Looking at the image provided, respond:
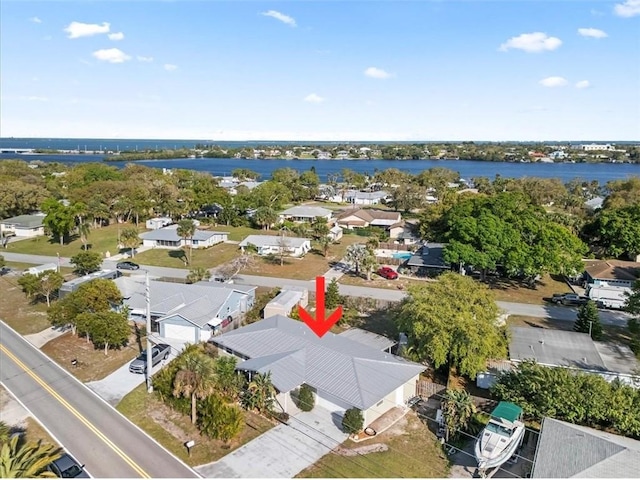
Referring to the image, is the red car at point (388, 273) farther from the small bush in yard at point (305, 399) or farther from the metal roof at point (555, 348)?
the small bush in yard at point (305, 399)

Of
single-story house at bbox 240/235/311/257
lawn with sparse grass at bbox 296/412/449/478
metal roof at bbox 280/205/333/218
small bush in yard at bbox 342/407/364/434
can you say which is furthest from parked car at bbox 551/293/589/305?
metal roof at bbox 280/205/333/218

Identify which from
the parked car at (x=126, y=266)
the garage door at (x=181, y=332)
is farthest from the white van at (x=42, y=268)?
the garage door at (x=181, y=332)

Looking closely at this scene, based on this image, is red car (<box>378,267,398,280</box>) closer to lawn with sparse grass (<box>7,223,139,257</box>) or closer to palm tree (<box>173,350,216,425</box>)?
palm tree (<box>173,350,216,425</box>)

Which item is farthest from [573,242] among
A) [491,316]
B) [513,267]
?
[491,316]

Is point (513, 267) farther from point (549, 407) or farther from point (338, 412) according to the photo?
point (338, 412)

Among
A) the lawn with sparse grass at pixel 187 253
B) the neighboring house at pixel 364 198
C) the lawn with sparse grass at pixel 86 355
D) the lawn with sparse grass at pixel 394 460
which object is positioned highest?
the neighboring house at pixel 364 198
